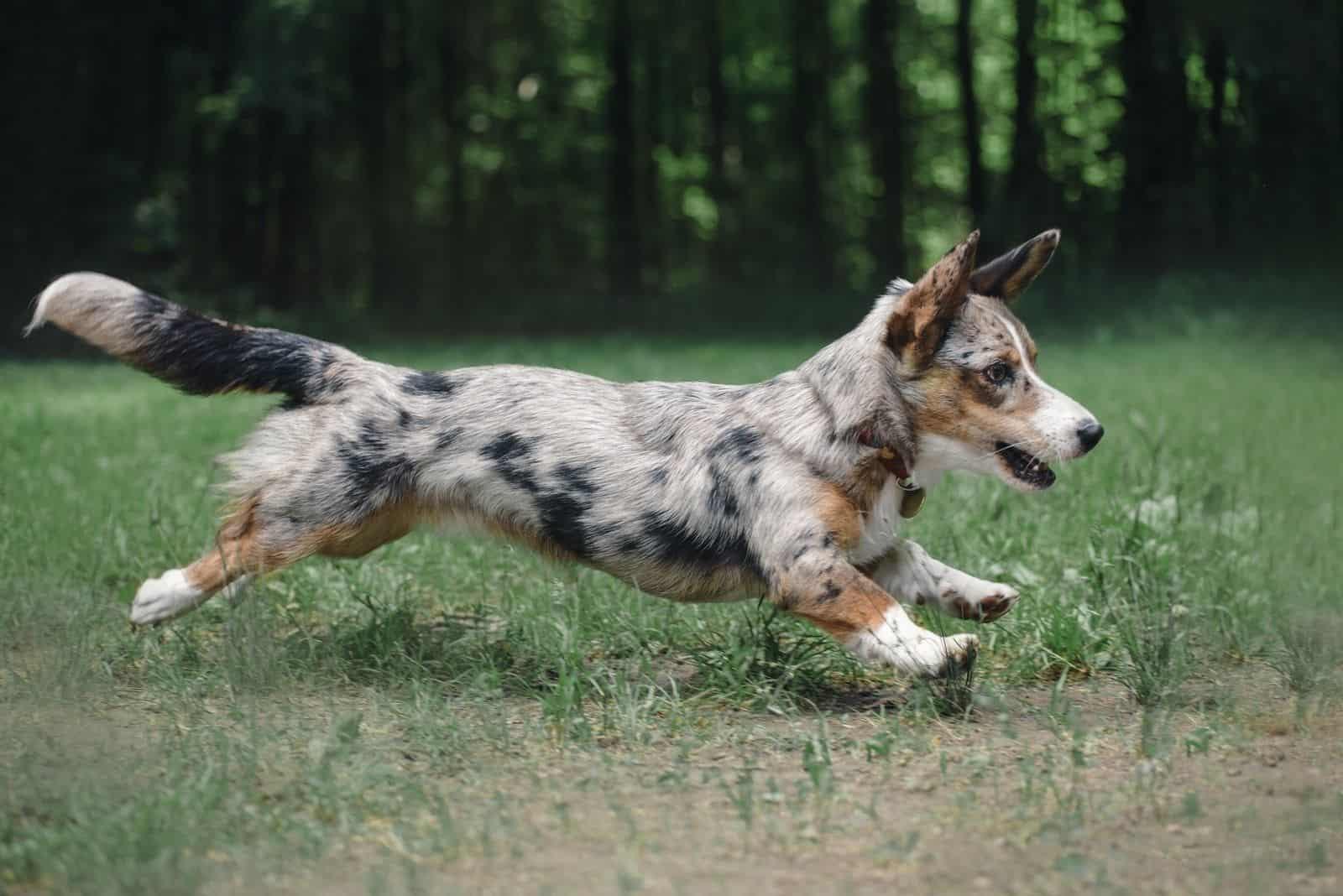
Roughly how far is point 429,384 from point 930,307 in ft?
6.15

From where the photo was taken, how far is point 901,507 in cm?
517

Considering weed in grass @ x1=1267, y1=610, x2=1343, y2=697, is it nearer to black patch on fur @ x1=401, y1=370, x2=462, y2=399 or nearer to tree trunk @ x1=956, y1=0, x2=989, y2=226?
black patch on fur @ x1=401, y1=370, x2=462, y2=399

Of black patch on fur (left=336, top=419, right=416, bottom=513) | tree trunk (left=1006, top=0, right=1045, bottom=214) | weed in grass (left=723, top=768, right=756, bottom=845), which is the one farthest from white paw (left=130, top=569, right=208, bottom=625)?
tree trunk (left=1006, top=0, right=1045, bottom=214)

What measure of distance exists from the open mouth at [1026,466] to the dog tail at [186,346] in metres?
2.43

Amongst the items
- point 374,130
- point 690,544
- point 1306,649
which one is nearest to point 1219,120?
point 1306,649

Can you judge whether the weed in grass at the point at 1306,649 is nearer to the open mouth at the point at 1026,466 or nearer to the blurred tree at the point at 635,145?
the open mouth at the point at 1026,466

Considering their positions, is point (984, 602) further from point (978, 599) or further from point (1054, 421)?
point (1054, 421)

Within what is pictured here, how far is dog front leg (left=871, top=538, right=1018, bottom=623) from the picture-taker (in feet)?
16.9

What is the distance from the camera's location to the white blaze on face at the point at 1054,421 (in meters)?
4.86

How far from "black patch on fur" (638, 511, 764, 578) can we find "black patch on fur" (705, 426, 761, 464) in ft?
0.86

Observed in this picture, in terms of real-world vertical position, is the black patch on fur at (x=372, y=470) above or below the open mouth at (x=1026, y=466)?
below

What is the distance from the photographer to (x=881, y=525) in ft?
16.7

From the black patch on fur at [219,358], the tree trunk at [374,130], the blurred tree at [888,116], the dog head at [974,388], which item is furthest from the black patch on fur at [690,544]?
the blurred tree at [888,116]

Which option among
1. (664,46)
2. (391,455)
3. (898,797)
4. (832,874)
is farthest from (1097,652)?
(664,46)
